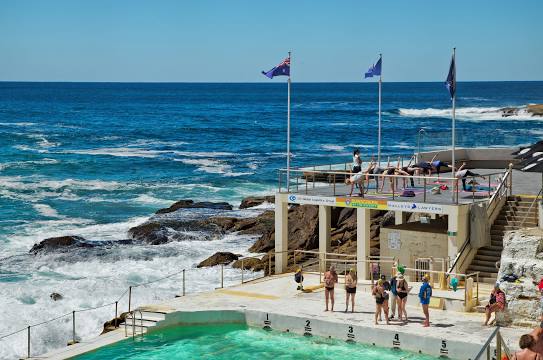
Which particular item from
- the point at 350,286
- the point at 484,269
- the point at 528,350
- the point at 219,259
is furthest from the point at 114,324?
the point at 528,350

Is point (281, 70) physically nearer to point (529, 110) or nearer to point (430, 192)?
point (430, 192)

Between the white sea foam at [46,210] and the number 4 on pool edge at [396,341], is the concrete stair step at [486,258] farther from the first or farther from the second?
the white sea foam at [46,210]

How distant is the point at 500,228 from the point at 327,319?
265 inches

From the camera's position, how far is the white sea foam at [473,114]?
132988 mm

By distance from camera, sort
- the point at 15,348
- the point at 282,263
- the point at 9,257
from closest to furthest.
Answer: the point at 15,348 → the point at 282,263 → the point at 9,257

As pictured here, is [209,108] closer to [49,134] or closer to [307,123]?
[307,123]

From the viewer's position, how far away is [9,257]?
131 feet

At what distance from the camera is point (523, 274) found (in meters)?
23.2

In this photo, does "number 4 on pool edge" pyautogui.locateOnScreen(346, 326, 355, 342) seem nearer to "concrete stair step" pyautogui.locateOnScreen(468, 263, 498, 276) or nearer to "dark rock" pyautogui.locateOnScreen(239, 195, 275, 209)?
"concrete stair step" pyautogui.locateOnScreen(468, 263, 498, 276)

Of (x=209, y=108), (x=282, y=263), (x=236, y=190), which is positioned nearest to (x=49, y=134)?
(x=236, y=190)

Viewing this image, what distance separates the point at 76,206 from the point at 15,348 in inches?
1229

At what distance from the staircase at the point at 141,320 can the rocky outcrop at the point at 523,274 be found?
27.1ft

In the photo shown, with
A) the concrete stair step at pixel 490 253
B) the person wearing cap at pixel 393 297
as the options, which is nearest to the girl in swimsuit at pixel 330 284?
the person wearing cap at pixel 393 297

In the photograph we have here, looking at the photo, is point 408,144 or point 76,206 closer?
point 76,206
